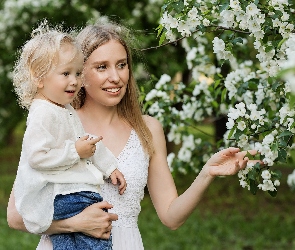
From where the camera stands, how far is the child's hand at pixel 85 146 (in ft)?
7.72

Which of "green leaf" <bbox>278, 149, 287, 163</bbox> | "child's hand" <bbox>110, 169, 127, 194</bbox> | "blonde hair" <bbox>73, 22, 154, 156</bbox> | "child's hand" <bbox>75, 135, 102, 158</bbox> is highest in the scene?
"blonde hair" <bbox>73, 22, 154, 156</bbox>

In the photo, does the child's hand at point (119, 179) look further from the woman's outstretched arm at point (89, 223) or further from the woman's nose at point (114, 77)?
the woman's nose at point (114, 77)

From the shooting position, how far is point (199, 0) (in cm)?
318

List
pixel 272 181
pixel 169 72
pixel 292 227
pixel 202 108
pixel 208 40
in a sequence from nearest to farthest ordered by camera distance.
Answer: pixel 272 181, pixel 202 108, pixel 208 40, pixel 292 227, pixel 169 72

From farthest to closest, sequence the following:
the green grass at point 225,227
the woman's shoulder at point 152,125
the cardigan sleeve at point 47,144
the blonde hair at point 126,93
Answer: the green grass at point 225,227
the woman's shoulder at point 152,125
the blonde hair at point 126,93
the cardigan sleeve at point 47,144

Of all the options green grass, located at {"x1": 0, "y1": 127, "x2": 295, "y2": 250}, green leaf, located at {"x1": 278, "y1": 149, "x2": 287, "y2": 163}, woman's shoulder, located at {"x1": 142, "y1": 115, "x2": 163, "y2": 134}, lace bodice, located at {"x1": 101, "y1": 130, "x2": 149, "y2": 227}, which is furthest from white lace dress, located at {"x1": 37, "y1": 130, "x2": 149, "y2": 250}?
green grass, located at {"x1": 0, "y1": 127, "x2": 295, "y2": 250}

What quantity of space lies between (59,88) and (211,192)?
891 centimetres

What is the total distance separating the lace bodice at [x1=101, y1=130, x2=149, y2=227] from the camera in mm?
2697

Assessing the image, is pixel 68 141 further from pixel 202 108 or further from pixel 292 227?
pixel 292 227

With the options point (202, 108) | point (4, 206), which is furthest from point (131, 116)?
point (4, 206)

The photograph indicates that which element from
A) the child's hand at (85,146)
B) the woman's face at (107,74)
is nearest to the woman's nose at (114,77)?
the woman's face at (107,74)

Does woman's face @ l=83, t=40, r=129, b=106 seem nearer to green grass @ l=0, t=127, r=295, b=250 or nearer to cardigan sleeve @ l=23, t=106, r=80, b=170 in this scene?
cardigan sleeve @ l=23, t=106, r=80, b=170

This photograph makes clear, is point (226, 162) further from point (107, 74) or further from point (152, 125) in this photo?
point (107, 74)

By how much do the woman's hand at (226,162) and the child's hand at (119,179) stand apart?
13.3 inches
